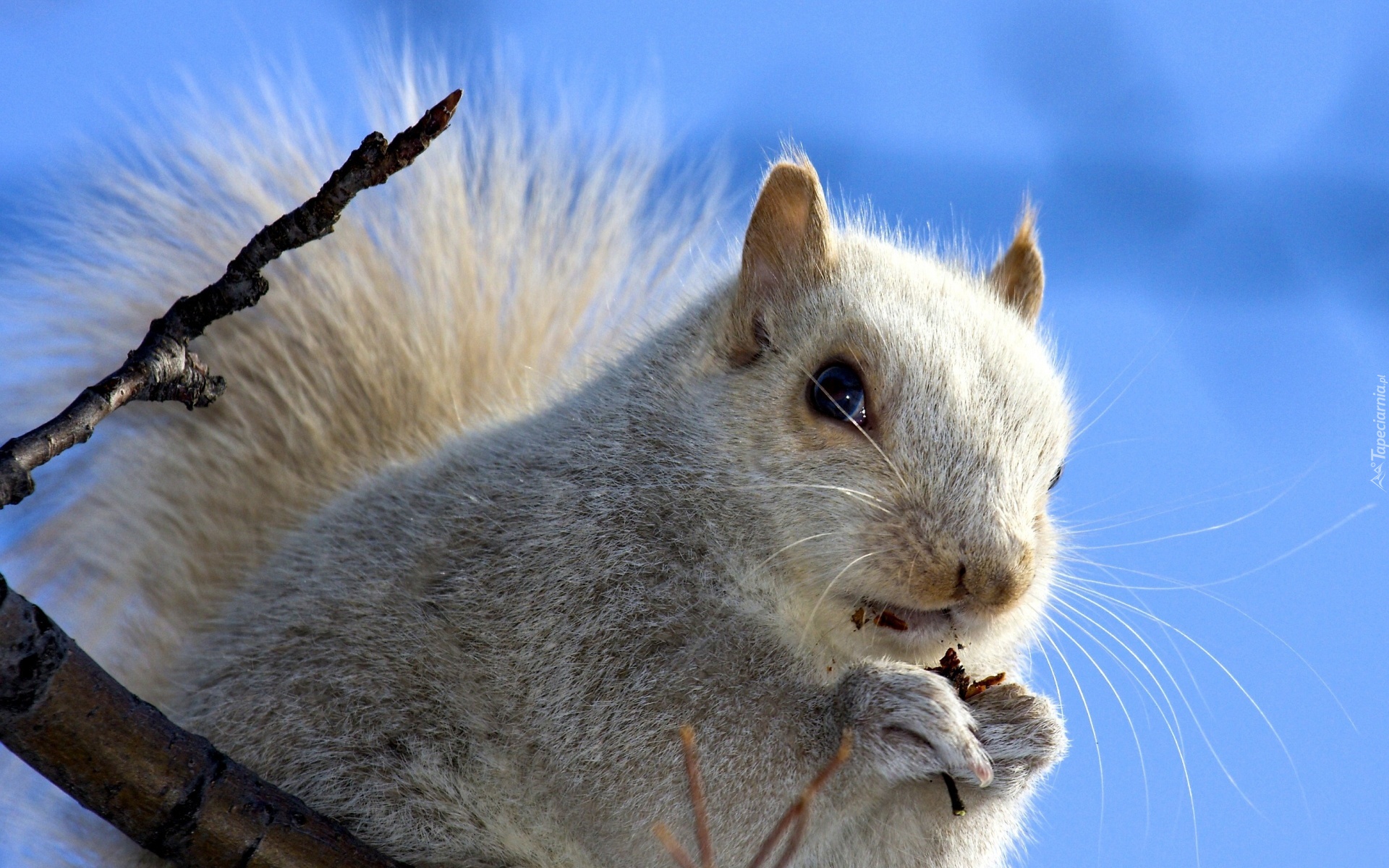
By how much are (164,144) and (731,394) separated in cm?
235

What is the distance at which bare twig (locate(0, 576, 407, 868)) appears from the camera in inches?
68.1

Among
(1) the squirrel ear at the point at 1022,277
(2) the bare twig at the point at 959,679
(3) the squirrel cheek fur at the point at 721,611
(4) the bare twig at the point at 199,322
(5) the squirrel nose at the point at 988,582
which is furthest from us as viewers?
(1) the squirrel ear at the point at 1022,277

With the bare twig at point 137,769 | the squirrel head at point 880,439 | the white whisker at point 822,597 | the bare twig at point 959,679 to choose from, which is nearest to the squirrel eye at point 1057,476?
the squirrel head at point 880,439

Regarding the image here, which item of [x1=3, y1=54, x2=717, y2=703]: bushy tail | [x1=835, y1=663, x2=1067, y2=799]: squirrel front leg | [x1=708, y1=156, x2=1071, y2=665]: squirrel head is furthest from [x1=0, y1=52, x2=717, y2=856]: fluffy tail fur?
[x1=835, y1=663, x2=1067, y2=799]: squirrel front leg

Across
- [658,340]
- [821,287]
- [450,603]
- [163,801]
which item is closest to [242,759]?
[450,603]

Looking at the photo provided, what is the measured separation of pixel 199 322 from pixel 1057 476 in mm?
1870

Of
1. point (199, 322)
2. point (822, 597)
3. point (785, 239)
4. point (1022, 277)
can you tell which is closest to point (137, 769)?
point (199, 322)

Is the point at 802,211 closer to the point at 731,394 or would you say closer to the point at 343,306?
the point at 731,394

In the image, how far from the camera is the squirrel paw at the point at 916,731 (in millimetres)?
2223

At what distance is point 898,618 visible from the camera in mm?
2373

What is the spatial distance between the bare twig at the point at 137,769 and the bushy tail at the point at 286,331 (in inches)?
50.2

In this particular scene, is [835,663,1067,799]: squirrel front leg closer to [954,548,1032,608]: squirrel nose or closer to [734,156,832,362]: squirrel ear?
[954,548,1032,608]: squirrel nose

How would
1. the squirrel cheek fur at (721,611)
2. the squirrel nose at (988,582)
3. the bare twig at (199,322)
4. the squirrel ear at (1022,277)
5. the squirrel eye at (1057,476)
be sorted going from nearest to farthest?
the bare twig at (199,322)
the squirrel nose at (988,582)
the squirrel cheek fur at (721,611)
the squirrel eye at (1057,476)
the squirrel ear at (1022,277)

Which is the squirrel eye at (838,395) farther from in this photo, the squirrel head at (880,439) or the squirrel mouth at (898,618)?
the squirrel mouth at (898,618)
